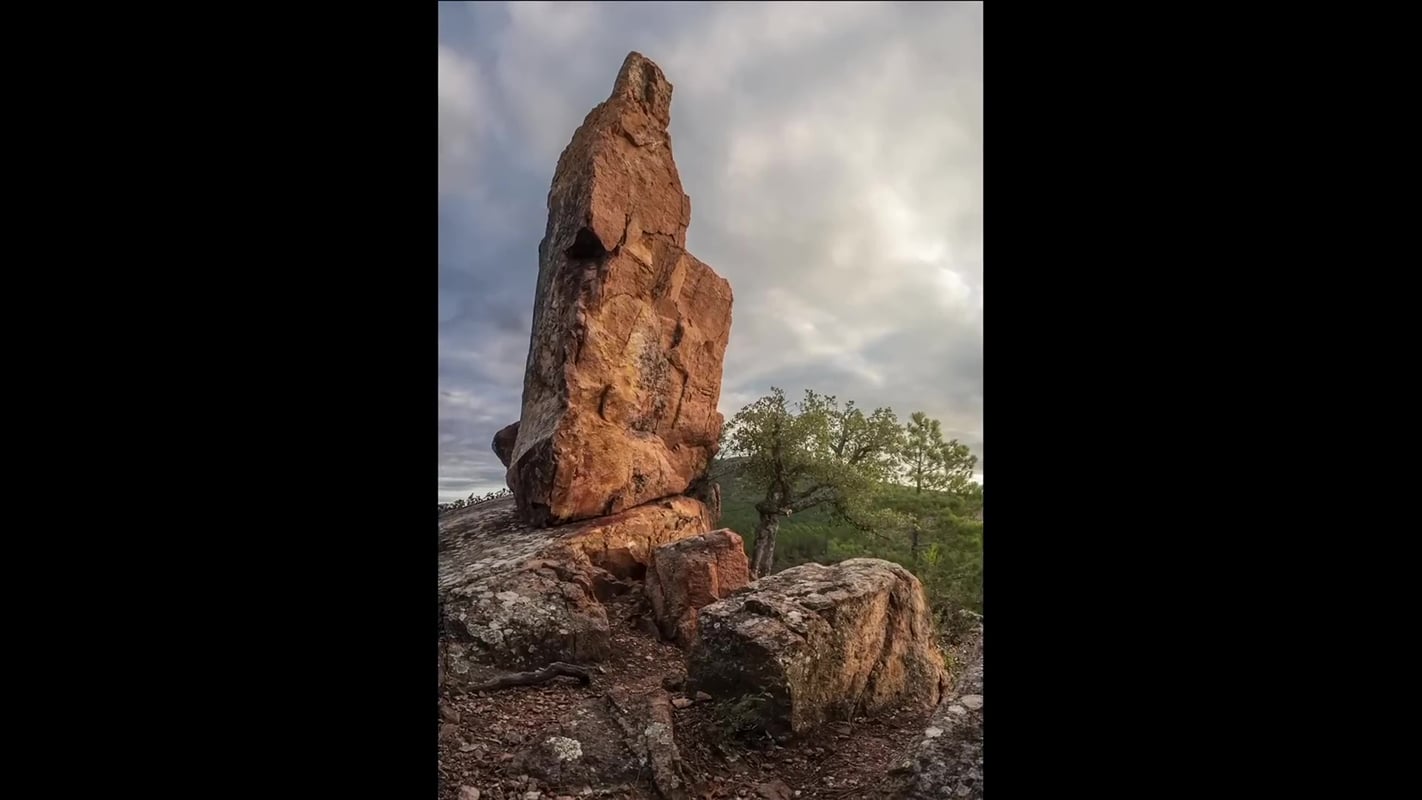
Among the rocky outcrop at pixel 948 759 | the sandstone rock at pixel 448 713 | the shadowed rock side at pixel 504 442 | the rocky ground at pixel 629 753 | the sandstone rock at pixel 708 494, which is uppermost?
the shadowed rock side at pixel 504 442

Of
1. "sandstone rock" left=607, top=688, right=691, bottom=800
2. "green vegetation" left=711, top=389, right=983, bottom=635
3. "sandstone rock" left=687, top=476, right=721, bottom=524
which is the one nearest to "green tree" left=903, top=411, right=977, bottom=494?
"green vegetation" left=711, top=389, right=983, bottom=635

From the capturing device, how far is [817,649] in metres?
6.41

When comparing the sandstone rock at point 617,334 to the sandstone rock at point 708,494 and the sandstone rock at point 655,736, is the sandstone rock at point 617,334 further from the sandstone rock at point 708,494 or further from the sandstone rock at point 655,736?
the sandstone rock at point 655,736

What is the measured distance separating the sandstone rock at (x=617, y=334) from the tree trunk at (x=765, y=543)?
3.90 m

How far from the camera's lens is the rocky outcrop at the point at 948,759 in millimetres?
4320

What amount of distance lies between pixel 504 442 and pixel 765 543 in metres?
8.45

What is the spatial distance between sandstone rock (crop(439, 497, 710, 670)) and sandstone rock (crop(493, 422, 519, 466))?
10.9 ft

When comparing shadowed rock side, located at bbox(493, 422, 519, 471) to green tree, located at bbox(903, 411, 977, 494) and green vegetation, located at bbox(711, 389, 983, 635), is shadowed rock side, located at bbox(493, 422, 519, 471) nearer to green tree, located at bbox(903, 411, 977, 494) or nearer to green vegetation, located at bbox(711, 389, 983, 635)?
green vegetation, located at bbox(711, 389, 983, 635)
